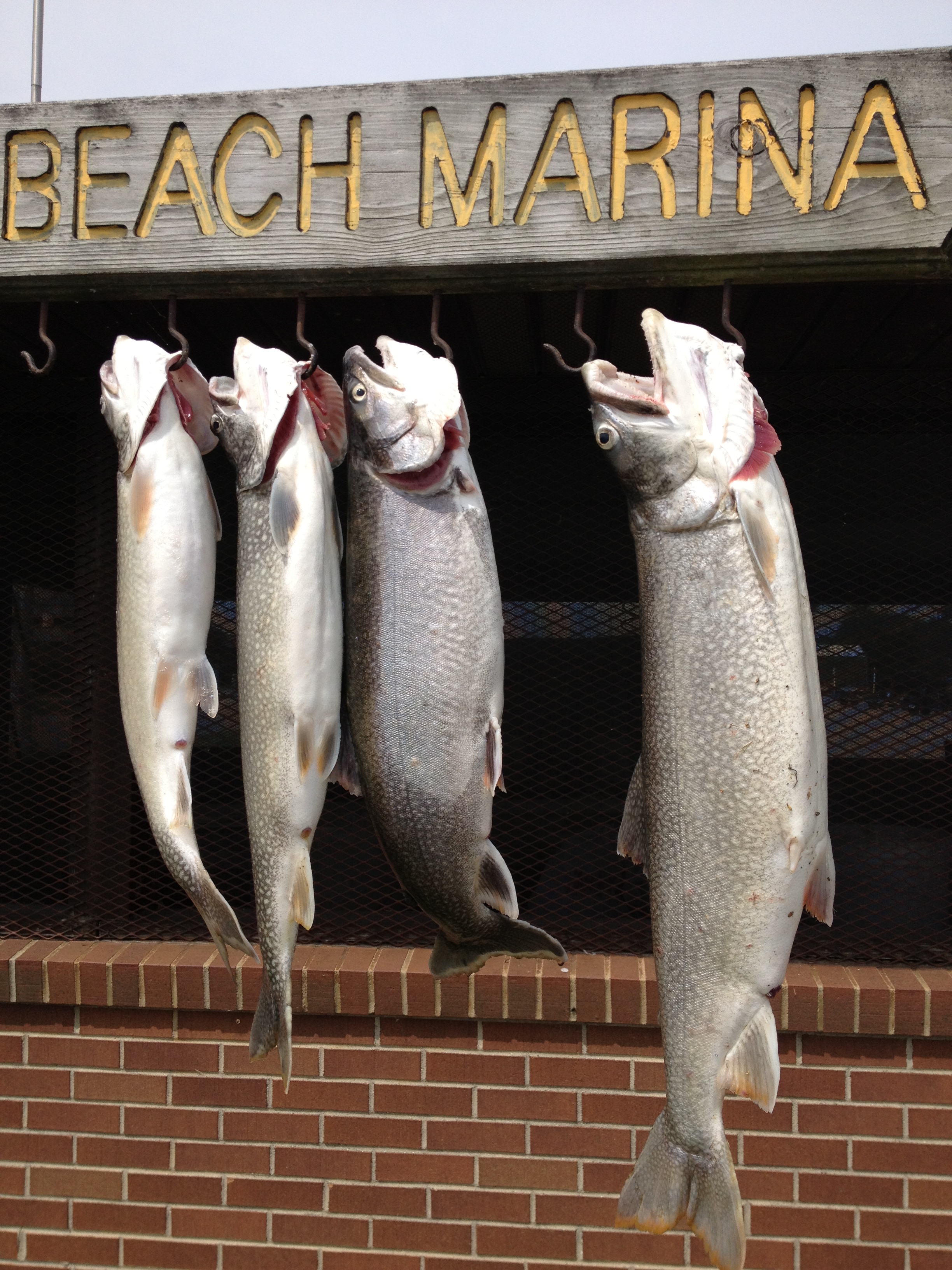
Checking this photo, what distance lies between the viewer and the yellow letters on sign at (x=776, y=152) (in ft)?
5.82

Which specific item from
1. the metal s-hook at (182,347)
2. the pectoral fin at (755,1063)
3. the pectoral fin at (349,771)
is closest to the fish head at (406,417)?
the metal s-hook at (182,347)

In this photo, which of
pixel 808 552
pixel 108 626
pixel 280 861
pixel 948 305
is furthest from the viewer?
pixel 808 552

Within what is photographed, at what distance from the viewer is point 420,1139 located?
302 cm

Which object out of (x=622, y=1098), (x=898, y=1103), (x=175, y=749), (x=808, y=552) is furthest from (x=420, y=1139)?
(x=808, y=552)

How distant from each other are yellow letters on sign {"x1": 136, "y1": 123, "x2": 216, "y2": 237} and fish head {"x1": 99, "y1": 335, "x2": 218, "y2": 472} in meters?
0.33

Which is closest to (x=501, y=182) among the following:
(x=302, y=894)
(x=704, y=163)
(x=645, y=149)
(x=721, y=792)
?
(x=645, y=149)

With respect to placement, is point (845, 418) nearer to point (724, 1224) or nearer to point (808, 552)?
point (808, 552)

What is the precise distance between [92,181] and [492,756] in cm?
148

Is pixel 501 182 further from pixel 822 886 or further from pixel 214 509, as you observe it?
pixel 822 886

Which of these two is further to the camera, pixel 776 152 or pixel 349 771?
pixel 776 152

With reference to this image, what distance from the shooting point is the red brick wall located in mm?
2881

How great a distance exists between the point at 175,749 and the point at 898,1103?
255 cm

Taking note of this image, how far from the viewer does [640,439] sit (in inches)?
59.2

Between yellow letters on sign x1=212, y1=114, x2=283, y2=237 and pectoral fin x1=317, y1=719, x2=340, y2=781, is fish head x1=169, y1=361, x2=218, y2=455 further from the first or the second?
pectoral fin x1=317, y1=719, x2=340, y2=781
